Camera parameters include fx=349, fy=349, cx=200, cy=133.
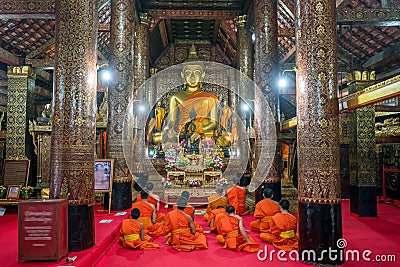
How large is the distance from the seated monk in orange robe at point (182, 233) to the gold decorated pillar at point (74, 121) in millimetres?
1314

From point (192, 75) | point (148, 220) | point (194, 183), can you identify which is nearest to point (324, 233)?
point (148, 220)

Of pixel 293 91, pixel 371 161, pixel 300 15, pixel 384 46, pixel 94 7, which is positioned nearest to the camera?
pixel 300 15

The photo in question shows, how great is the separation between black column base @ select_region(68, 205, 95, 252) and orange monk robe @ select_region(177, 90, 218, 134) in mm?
10369

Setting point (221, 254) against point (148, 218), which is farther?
point (148, 218)

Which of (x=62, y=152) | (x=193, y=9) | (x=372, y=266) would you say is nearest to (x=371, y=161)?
(x=372, y=266)

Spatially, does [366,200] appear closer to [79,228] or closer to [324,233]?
[324,233]

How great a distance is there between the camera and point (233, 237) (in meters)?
5.43

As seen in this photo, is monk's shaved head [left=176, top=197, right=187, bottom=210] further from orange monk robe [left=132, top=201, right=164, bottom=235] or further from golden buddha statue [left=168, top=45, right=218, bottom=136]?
golden buddha statue [left=168, top=45, right=218, bottom=136]

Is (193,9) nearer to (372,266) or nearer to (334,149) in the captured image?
(334,149)

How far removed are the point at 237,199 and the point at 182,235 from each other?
9.03 ft

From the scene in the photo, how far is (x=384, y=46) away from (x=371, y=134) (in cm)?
372

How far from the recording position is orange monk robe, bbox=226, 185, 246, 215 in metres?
8.08

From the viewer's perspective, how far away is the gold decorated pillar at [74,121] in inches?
185

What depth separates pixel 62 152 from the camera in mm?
4699
